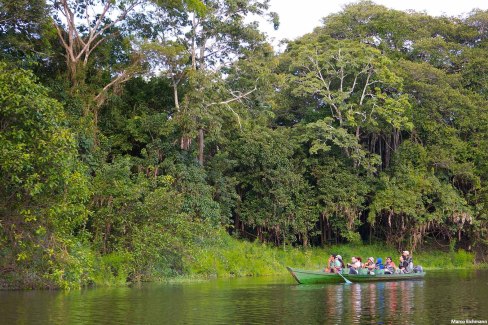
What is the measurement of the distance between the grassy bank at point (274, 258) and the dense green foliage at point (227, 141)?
0.12 m

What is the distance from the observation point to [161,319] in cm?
1323

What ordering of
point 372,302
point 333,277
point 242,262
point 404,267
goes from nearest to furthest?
point 372,302
point 333,277
point 404,267
point 242,262

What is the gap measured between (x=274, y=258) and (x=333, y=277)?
8.60m

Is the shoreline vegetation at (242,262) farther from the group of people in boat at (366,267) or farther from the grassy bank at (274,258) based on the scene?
the group of people in boat at (366,267)

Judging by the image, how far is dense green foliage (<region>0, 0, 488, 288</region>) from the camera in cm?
2002

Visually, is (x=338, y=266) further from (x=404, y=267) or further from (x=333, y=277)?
(x=404, y=267)

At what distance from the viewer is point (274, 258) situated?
31156 mm

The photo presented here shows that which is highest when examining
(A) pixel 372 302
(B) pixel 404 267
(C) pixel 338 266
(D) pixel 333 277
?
(C) pixel 338 266

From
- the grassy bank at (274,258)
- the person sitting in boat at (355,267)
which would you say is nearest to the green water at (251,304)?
the person sitting in boat at (355,267)

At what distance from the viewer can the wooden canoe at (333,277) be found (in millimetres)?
21953

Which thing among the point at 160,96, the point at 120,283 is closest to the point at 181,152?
the point at 160,96

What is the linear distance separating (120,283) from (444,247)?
21431mm

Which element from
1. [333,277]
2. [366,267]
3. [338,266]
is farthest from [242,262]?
[333,277]

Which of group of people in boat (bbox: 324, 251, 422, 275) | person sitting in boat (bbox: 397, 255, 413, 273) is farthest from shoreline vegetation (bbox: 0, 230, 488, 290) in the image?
person sitting in boat (bbox: 397, 255, 413, 273)
